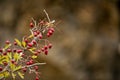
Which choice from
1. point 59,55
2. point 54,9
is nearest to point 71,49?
point 59,55

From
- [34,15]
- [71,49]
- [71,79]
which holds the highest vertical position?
[34,15]

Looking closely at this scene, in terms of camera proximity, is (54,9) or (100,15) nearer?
(54,9)

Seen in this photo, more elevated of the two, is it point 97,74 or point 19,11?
point 19,11

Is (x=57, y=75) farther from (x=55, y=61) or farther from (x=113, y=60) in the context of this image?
(x=113, y=60)

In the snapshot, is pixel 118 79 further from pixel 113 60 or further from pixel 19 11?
pixel 19 11

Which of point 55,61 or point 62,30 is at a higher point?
point 62,30

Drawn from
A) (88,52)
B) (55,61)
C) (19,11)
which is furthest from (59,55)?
(19,11)
